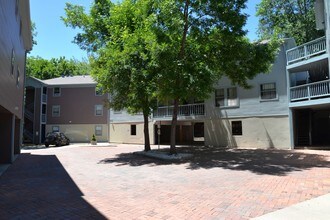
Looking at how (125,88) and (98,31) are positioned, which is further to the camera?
(98,31)

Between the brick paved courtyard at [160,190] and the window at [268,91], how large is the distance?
967cm

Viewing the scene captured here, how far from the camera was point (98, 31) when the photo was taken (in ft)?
71.6

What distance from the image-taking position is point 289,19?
33.9 m

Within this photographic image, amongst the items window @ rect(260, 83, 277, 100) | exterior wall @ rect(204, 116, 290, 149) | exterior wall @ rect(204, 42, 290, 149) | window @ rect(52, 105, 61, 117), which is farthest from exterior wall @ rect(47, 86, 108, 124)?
window @ rect(260, 83, 277, 100)

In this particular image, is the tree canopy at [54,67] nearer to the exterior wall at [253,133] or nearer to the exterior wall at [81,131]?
the exterior wall at [81,131]

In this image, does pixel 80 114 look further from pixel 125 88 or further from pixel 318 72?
pixel 318 72

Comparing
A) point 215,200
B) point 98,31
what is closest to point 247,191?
point 215,200

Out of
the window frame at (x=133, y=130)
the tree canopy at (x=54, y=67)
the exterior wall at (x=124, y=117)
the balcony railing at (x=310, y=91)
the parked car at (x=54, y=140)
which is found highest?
the tree canopy at (x=54, y=67)

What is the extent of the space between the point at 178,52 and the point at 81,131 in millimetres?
27430

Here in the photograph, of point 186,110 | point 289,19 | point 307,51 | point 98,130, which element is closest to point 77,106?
point 98,130

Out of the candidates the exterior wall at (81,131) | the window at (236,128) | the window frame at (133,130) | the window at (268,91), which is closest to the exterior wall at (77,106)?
the exterior wall at (81,131)

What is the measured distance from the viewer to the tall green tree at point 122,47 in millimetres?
17312

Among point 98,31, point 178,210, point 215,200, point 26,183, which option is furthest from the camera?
point 98,31

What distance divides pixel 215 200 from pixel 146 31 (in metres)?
12.7
